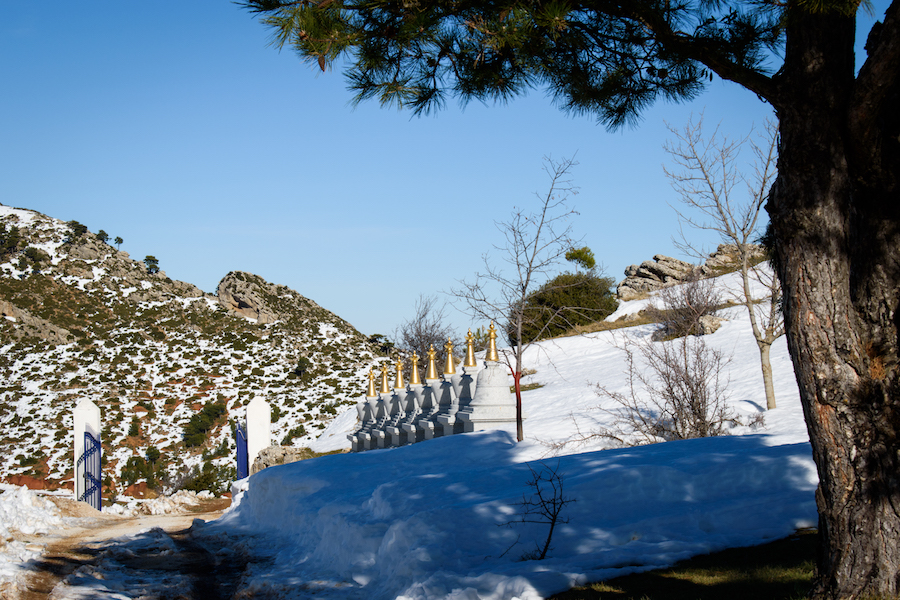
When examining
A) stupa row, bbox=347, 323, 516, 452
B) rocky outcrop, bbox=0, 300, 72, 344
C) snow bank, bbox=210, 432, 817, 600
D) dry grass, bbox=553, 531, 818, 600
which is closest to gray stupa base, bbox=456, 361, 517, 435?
stupa row, bbox=347, 323, 516, 452

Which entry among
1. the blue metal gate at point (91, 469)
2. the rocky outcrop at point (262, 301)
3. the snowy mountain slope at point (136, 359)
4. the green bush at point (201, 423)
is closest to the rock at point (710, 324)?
the snowy mountain slope at point (136, 359)

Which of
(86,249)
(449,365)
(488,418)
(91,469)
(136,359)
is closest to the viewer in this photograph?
(488,418)

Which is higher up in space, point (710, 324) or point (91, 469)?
point (710, 324)

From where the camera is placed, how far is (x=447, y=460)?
36.5 feet

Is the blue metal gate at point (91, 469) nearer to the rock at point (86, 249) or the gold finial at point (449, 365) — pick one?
the gold finial at point (449, 365)

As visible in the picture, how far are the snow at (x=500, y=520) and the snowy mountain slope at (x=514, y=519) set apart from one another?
0.6 inches

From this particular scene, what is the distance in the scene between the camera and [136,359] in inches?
1948

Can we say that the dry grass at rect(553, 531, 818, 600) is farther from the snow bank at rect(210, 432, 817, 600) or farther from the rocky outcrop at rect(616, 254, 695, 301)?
the rocky outcrop at rect(616, 254, 695, 301)

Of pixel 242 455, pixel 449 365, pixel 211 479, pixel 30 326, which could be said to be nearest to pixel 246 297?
pixel 30 326

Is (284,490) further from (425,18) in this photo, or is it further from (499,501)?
(425,18)

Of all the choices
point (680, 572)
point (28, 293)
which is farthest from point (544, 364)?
point (28, 293)

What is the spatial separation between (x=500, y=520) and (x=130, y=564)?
528cm

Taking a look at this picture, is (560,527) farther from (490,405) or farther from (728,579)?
(490,405)

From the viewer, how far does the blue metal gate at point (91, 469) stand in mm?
18594
